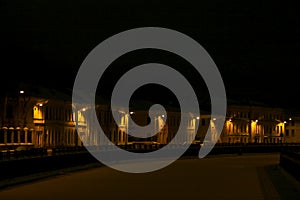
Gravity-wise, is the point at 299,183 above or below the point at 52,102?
below

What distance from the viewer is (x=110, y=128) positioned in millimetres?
101750

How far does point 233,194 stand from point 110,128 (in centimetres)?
7871

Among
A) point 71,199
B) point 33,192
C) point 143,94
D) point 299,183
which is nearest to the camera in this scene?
point 71,199

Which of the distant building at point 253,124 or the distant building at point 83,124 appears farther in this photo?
the distant building at point 253,124

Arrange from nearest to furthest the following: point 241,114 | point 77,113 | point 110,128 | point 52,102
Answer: point 52,102
point 77,113
point 110,128
point 241,114

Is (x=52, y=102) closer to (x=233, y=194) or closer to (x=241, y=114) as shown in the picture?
(x=233, y=194)

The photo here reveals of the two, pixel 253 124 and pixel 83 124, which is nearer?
pixel 83 124

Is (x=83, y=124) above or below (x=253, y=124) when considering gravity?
below

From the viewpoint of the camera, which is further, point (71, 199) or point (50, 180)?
point (50, 180)

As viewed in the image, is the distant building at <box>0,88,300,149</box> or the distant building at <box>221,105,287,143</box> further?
the distant building at <box>221,105,287,143</box>

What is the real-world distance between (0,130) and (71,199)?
5031 cm

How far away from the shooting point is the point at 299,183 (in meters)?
28.8

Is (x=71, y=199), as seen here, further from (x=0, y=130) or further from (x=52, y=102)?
(x=52, y=102)

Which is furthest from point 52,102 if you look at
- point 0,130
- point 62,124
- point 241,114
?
point 241,114
